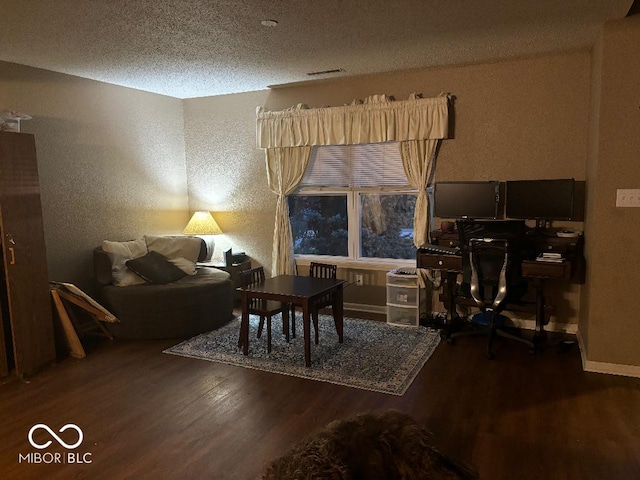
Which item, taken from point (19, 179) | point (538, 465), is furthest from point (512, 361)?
point (19, 179)

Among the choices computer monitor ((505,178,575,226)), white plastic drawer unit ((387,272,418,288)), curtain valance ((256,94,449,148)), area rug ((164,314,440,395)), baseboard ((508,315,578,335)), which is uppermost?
curtain valance ((256,94,449,148))

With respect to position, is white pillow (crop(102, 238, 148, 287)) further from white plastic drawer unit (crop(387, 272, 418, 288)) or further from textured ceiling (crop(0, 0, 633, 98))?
white plastic drawer unit (crop(387, 272, 418, 288))

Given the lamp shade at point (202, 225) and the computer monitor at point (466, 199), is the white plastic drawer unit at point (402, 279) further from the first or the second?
the lamp shade at point (202, 225)

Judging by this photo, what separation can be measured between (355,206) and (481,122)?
151cm

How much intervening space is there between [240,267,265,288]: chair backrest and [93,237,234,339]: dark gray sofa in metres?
0.65

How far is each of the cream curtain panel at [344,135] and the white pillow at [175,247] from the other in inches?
34.6

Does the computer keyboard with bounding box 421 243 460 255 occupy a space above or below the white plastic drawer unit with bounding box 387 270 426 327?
above

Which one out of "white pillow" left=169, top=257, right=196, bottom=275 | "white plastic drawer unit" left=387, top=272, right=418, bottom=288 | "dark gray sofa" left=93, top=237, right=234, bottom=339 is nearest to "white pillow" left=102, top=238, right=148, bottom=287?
"dark gray sofa" left=93, top=237, right=234, bottom=339

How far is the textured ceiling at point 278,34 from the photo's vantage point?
2.86m

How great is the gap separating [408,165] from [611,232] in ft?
6.34

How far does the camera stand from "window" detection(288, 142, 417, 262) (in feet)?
16.4

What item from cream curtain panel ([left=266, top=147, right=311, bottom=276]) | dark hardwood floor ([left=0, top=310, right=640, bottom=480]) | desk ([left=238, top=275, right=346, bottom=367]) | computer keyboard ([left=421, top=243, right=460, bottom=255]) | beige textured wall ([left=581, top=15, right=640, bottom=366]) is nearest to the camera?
dark hardwood floor ([left=0, top=310, right=640, bottom=480])

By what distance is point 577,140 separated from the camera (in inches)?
164

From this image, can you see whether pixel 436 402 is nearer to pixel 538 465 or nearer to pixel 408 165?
pixel 538 465
